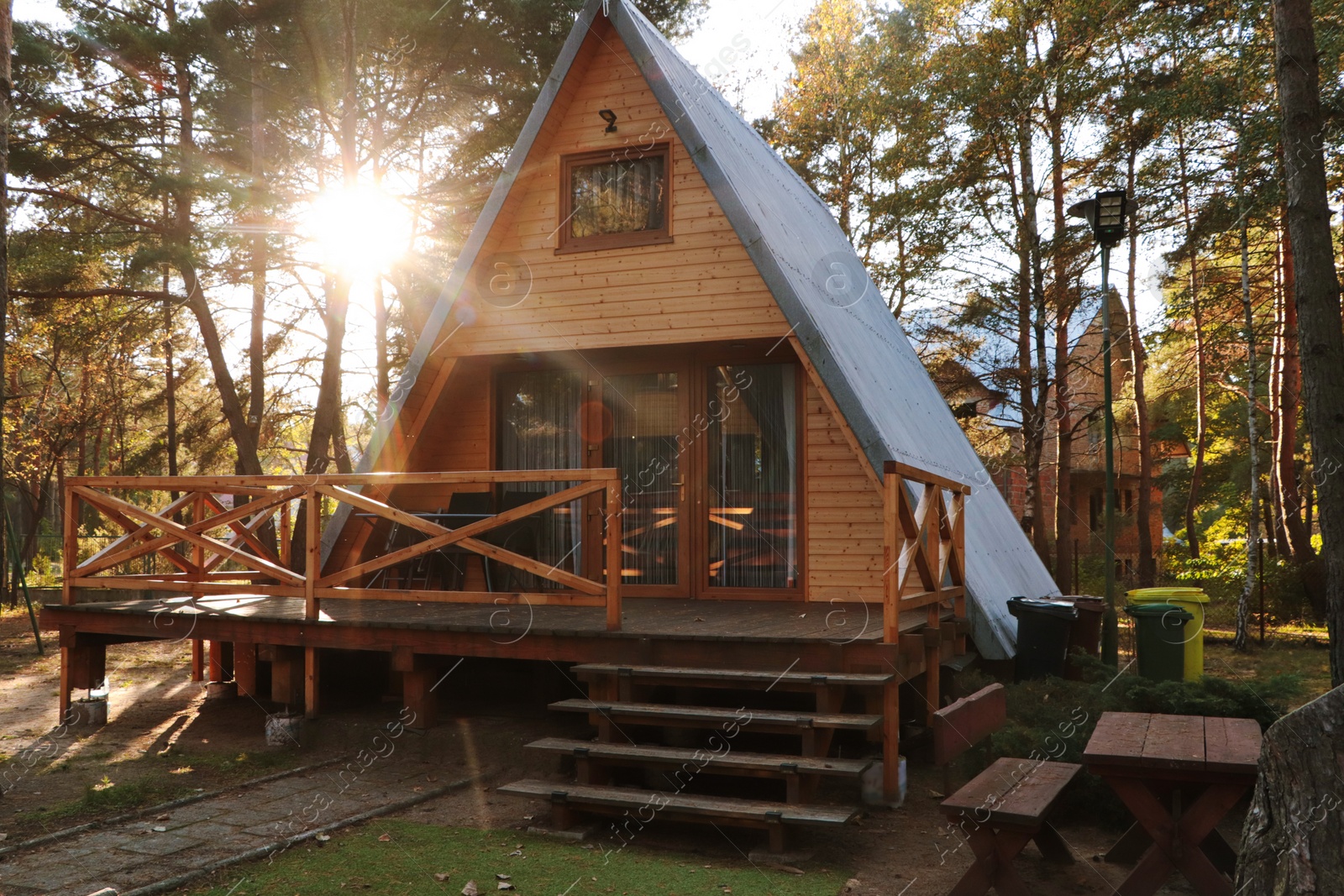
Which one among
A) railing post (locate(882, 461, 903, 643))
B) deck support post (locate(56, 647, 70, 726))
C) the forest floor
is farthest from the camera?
deck support post (locate(56, 647, 70, 726))

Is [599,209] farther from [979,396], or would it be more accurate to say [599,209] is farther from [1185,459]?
[1185,459]

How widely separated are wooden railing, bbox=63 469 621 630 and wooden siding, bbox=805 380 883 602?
2.01 metres

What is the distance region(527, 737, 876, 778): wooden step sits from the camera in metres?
5.04

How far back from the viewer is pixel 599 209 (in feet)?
30.1

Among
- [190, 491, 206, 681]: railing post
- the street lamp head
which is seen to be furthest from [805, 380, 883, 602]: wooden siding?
[190, 491, 206, 681]: railing post

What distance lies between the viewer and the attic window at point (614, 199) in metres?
8.95

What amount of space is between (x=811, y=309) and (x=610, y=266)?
6.77ft

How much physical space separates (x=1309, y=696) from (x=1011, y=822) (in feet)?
19.6

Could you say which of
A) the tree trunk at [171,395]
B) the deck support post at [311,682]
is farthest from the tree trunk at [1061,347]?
the tree trunk at [171,395]

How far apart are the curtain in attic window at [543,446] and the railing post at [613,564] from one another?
2954 millimetres

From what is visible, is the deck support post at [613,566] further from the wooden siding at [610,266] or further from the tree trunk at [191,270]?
the tree trunk at [191,270]

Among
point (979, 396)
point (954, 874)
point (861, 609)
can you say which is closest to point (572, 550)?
point (861, 609)

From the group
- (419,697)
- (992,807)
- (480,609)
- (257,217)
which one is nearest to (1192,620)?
(992,807)

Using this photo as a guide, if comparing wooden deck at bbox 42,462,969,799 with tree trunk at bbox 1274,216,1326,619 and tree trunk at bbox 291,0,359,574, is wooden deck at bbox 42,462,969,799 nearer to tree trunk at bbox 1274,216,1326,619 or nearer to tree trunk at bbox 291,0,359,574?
tree trunk at bbox 291,0,359,574
